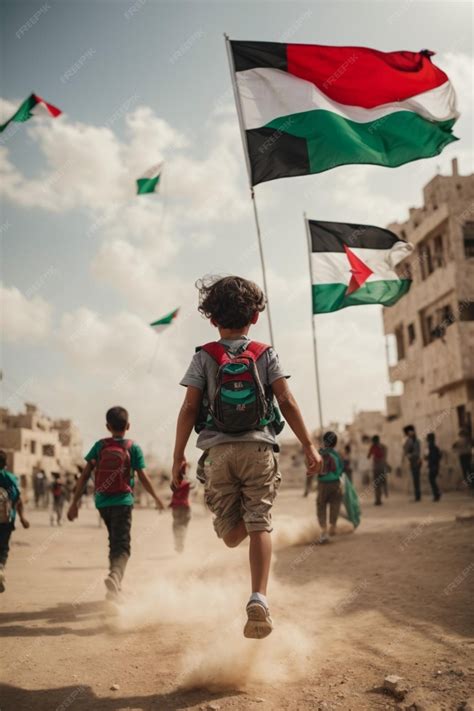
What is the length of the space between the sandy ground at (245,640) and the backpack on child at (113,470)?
1000 mm

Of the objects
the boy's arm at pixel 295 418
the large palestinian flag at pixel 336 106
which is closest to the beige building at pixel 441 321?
the large palestinian flag at pixel 336 106

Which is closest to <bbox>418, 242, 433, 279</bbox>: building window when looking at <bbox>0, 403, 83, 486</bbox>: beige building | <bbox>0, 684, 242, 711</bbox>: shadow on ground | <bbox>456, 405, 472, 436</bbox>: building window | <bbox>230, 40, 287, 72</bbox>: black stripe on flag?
<bbox>456, 405, 472, 436</bbox>: building window

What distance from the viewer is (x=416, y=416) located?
99.1 ft

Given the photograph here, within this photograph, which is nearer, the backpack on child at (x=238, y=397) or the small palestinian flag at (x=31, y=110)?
the backpack on child at (x=238, y=397)

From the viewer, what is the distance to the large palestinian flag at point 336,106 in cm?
623

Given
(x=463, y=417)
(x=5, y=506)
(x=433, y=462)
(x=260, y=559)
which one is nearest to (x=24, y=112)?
(x=5, y=506)

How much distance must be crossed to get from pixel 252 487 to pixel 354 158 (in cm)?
451

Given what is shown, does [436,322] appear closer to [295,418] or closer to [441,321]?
[441,321]

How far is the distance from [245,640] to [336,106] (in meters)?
5.67

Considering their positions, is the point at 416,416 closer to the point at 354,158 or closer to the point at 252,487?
the point at 354,158

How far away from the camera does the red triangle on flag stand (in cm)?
962

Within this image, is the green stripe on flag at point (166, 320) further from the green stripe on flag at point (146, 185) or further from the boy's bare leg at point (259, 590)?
the boy's bare leg at point (259, 590)

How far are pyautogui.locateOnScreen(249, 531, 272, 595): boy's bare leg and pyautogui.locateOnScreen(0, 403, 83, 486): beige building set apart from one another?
41846 mm

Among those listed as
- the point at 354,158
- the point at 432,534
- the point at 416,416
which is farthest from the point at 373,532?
the point at 416,416
